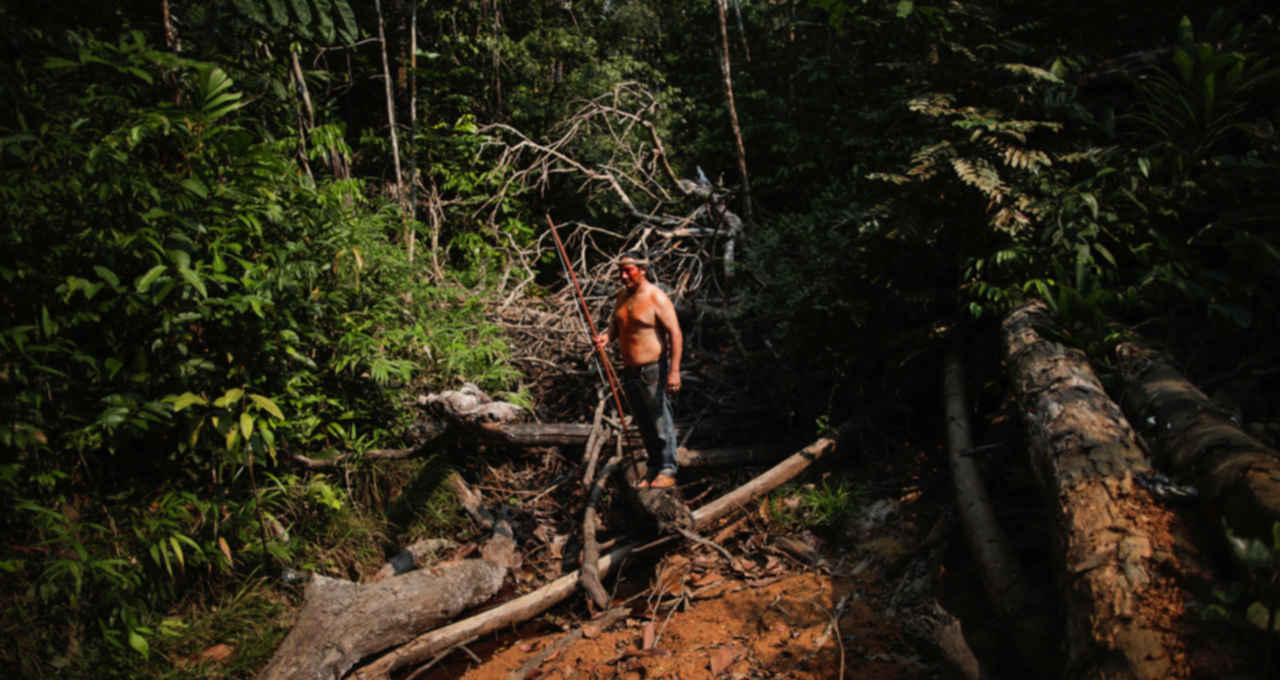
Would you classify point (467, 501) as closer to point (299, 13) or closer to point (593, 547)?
point (593, 547)

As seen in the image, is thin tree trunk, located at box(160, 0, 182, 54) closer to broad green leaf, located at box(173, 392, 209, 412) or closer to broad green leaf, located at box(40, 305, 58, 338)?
broad green leaf, located at box(40, 305, 58, 338)

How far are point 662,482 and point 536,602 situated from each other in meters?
1.24

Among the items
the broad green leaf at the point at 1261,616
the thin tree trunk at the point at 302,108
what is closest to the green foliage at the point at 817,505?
the broad green leaf at the point at 1261,616

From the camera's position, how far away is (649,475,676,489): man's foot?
442 cm

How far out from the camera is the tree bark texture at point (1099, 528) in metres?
1.75

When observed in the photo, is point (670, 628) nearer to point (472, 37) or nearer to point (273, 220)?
point (273, 220)

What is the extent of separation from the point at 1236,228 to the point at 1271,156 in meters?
0.42

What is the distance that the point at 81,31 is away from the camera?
3.49 meters

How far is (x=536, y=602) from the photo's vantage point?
148 inches

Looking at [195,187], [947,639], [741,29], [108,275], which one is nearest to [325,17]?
[195,187]

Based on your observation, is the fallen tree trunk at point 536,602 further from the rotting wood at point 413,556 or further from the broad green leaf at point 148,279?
the broad green leaf at point 148,279

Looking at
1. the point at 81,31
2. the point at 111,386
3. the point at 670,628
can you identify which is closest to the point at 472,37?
the point at 81,31

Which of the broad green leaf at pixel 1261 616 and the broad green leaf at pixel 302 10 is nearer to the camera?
the broad green leaf at pixel 1261 616

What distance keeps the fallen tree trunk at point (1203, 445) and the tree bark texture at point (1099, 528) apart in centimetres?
13
